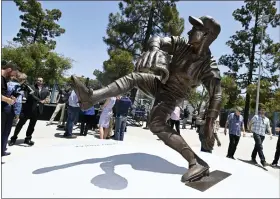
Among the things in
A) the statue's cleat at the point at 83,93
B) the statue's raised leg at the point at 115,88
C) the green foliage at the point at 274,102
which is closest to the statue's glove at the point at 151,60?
the statue's raised leg at the point at 115,88

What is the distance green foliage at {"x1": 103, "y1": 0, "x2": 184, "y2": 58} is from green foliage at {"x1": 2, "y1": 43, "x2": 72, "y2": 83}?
588 centimetres

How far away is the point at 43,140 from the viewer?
23.0 ft

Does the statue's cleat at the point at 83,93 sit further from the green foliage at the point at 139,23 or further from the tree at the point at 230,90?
the tree at the point at 230,90

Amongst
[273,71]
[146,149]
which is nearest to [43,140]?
[146,149]

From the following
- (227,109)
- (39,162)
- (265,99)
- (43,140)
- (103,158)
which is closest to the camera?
(39,162)

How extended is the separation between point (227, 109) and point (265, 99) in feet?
11.5

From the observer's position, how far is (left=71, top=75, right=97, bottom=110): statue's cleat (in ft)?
9.18

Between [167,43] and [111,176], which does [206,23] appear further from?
[111,176]

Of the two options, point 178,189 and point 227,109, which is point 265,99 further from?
point 178,189

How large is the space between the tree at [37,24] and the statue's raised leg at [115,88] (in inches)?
885

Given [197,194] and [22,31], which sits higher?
[22,31]

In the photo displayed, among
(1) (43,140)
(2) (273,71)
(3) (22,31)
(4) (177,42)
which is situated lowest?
(1) (43,140)

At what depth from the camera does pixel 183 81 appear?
3.46 m

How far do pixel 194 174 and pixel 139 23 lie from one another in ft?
58.3
